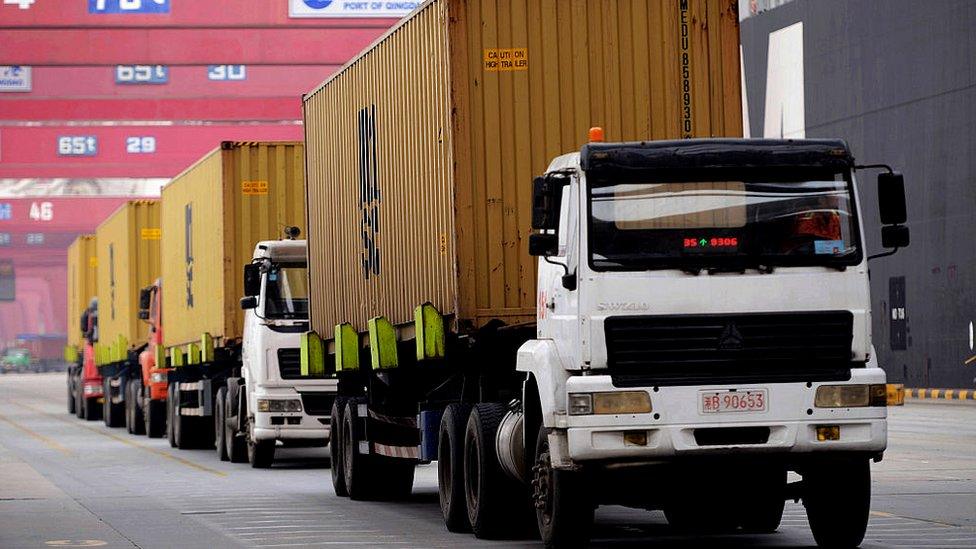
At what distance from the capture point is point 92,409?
41.7 meters

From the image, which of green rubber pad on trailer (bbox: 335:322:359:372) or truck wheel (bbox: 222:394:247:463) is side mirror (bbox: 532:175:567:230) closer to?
green rubber pad on trailer (bbox: 335:322:359:372)

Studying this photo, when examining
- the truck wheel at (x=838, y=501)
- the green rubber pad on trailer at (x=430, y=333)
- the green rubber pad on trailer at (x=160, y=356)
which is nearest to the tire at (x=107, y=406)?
the green rubber pad on trailer at (x=160, y=356)

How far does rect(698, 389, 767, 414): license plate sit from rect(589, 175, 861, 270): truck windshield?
68cm

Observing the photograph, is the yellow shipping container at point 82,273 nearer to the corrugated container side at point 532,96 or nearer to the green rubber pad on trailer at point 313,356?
the green rubber pad on trailer at point 313,356

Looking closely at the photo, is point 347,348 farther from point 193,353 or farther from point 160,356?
point 160,356

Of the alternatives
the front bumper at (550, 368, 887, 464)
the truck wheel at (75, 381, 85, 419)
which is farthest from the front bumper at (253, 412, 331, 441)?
the truck wheel at (75, 381, 85, 419)

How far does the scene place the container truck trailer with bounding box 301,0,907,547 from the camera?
1035 cm

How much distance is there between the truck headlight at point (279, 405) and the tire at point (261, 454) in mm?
584

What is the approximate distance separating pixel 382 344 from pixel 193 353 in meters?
11.6

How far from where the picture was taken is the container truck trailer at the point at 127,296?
3475cm

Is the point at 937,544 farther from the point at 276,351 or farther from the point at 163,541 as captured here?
the point at 276,351

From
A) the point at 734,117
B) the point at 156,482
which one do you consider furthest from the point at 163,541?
the point at 156,482

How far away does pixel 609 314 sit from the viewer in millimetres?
10336

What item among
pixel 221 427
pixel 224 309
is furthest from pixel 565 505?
pixel 221 427
